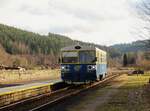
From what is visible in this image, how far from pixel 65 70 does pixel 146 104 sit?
13.2 metres

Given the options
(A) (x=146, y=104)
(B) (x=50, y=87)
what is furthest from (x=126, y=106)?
(B) (x=50, y=87)

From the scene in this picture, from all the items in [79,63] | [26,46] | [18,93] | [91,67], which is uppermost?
[26,46]

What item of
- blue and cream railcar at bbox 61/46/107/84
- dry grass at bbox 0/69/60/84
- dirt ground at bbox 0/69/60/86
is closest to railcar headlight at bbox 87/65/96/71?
blue and cream railcar at bbox 61/46/107/84

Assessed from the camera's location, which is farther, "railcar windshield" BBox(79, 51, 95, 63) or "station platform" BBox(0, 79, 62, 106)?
"railcar windshield" BBox(79, 51, 95, 63)

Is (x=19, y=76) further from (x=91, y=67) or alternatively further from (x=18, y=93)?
(x=18, y=93)

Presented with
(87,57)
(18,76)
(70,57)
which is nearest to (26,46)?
(18,76)

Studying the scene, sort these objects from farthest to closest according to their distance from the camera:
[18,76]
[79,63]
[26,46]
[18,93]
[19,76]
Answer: [26,46]
[19,76]
[18,76]
[79,63]
[18,93]

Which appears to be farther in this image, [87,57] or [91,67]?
[87,57]

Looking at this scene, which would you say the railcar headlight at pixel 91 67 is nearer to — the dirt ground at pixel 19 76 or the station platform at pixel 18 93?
the station platform at pixel 18 93

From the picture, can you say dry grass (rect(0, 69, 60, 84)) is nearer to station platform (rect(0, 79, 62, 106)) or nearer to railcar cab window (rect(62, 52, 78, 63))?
railcar cab window (rect(62, 52, 78, 63))

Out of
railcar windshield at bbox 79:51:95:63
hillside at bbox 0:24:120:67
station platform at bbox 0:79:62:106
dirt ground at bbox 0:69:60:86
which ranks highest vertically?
hillside at bbox 0:24:120:67

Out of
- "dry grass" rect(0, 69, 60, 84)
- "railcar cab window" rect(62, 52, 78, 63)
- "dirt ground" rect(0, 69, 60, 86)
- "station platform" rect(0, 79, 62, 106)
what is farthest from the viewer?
"dry grass" rect(0, 69, 60, 84)

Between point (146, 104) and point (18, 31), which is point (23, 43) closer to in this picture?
point (18, 31)

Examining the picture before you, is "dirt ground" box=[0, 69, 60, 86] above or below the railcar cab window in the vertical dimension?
below
